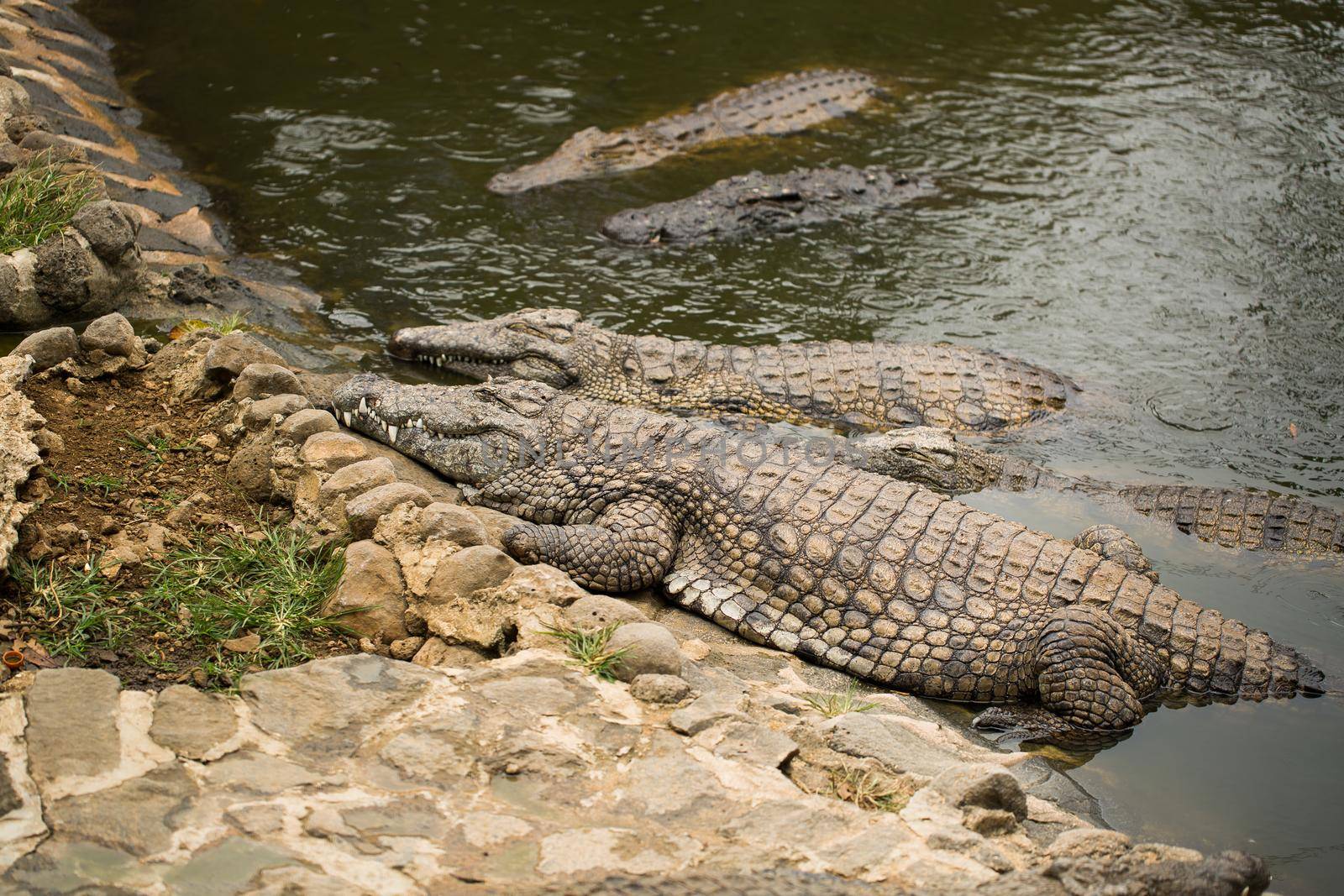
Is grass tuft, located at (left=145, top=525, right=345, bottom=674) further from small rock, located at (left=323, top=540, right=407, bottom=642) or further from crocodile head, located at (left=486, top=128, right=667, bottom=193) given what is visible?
crocodile head, located at (left=486, top=128, right=667, bottom=193)

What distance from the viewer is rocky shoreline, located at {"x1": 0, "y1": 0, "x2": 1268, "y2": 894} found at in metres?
2.75

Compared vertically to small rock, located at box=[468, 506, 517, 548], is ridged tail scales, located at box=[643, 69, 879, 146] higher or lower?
higher

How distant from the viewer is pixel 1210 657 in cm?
504

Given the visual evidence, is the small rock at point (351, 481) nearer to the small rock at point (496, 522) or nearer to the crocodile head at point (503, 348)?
the small rock at point (496, 522)

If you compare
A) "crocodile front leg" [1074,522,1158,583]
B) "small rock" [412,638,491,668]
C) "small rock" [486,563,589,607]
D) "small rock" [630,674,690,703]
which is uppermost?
"small rock" [486,563,589,607]

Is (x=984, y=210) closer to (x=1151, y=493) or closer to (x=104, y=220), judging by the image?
(x=1151, y=493)

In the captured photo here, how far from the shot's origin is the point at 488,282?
29.9 ft

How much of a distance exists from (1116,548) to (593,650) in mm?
3204

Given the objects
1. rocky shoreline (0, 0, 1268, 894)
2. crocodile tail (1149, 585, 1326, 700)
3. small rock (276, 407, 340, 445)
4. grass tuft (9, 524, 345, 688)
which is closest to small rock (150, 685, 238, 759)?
rocky shoreline (0, 0, 1268, 894)

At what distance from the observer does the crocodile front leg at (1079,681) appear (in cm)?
479

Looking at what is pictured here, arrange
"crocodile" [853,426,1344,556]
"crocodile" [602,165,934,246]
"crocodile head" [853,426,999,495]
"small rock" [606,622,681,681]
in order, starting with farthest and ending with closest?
"crocodile" [602,165,934,246] → "crocodile head" [853,426,999,495] → "crocodile" [853,426,1344,556] → "small rock" [606,622,681,681]

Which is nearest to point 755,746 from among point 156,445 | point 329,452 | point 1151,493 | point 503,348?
point 329,452

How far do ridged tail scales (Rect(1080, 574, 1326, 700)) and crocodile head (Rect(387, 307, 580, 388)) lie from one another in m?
4.08

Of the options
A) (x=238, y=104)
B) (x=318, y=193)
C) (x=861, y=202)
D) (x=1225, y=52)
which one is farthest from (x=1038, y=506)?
(x=1225, y=52)
